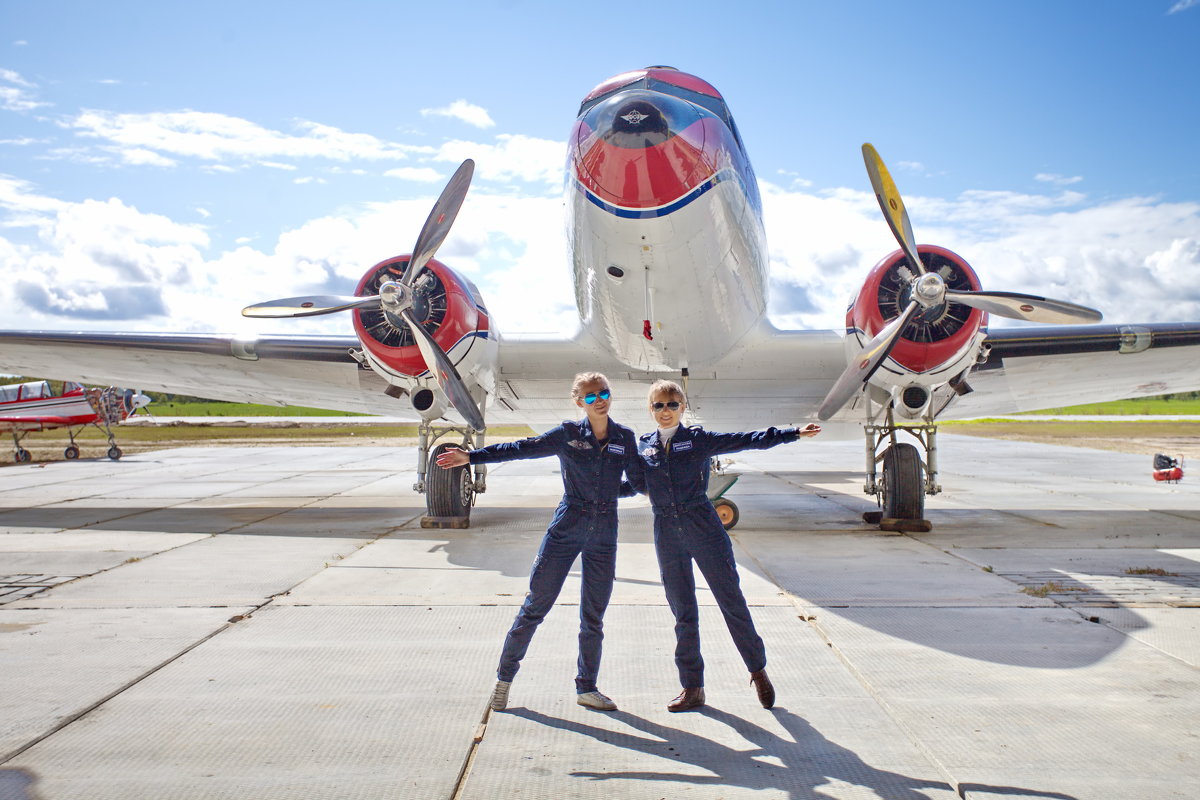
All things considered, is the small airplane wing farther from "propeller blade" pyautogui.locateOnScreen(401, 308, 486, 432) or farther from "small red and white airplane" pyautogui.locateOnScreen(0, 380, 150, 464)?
"small red and white airplane" pyautogui.locateOnScreen(0, 380, 150, 464)

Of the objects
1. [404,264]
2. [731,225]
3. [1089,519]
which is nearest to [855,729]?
[731,225]

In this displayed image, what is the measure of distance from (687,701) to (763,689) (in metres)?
0.36

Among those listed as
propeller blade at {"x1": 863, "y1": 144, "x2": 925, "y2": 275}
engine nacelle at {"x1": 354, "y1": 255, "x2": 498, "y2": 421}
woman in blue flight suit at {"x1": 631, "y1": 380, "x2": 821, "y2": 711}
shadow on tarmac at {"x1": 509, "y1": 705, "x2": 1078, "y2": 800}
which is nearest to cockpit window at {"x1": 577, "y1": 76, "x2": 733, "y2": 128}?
propeller blade at {"x1": 863, "y1": 144, "x2": 925, "y2": 275}

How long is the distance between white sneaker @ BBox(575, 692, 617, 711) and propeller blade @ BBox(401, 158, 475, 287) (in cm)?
659

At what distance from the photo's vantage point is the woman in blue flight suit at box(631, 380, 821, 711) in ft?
12.7

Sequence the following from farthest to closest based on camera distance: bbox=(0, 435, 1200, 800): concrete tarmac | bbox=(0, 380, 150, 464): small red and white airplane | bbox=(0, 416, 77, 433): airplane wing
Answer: bbox=(0, 380, 150, 464): small red and white airplane → bbox=(0, 416, 77, 433): airplane wing → bbox=(0, 435, 1200, 800): concrete tarmac

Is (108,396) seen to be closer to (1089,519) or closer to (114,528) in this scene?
(114,528)

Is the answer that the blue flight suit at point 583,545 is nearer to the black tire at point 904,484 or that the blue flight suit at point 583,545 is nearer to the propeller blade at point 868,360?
the propeller blade at point 868,360

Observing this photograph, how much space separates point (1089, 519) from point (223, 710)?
11.0 metres

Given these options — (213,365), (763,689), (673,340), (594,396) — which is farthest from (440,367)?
(763,689)

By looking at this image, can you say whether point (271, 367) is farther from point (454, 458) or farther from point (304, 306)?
point (454, 458)

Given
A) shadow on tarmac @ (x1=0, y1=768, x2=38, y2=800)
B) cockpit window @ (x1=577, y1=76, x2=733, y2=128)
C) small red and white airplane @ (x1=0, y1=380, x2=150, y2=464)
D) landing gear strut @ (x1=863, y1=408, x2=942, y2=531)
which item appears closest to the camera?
shadow on tarmac @ (x1=0, y1=768, x2=38, y2=800)

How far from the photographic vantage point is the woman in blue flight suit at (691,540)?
388 centimetres

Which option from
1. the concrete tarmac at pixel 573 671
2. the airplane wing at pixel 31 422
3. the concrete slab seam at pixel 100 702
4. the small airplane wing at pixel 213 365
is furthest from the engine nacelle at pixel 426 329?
the airplane wing at pixel 31 422
